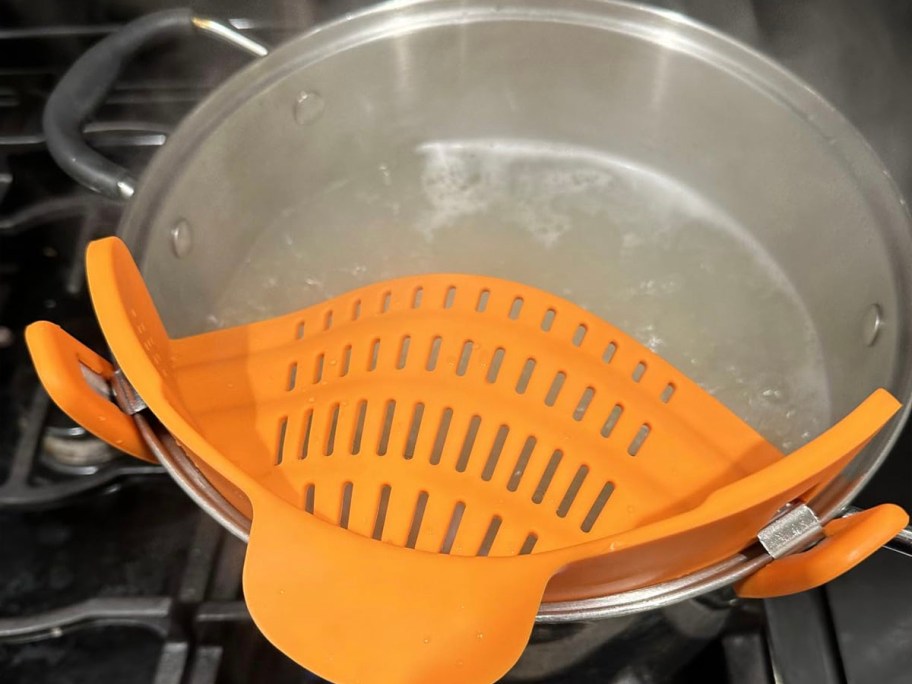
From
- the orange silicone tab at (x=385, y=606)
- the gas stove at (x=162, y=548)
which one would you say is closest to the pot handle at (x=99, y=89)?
the gas stove at (x=162, y=548)

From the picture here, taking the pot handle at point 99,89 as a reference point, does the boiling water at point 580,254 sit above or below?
below

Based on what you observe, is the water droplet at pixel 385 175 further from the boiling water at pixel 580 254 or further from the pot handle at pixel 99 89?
the pot handle at pixel 99 89

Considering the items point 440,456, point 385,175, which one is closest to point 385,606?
point 440,456

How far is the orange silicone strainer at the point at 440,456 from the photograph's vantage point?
0.35 m

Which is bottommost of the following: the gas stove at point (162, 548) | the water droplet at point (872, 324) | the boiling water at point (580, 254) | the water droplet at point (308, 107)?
the gas stove at point (162, 548)

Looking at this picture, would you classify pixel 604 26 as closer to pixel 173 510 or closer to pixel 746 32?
pixel 746 32

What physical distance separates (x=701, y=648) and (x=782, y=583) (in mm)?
111

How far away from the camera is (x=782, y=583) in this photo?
0.40 meters

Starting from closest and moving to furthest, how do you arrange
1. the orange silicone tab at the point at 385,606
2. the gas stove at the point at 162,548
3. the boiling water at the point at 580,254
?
the orange silicone tab at the point at 385,606 → the gas stove at the point at 162,548 → the boiling water at the point at 580,254

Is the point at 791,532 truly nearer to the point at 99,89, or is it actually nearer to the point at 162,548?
the point at 162,548

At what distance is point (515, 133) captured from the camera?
27.2 inches

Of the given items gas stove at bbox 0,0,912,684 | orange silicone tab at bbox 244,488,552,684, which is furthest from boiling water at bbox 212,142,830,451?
orange silicone tab at bbox 244,488,552,684

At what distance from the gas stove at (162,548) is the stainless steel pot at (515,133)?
83 millimetres

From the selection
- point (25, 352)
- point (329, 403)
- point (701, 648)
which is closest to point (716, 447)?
point (701, 648)
